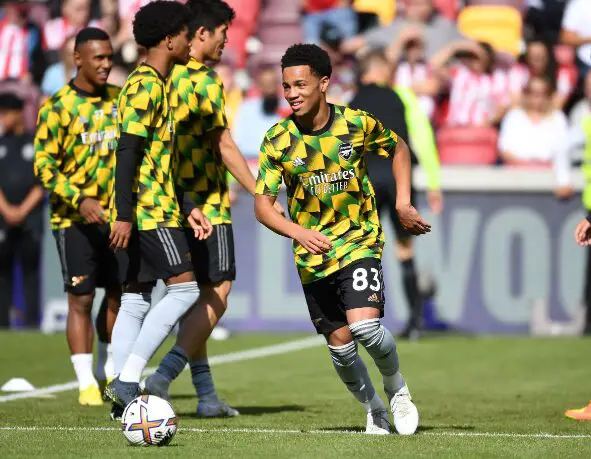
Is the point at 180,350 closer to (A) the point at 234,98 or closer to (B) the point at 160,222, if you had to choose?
(B) the point at 160,222

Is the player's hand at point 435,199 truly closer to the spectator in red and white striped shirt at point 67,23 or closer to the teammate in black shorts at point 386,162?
the teammate in black shorts at point 386,162

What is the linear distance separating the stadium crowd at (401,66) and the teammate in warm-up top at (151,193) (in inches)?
275

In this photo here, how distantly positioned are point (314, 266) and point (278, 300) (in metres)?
7.66

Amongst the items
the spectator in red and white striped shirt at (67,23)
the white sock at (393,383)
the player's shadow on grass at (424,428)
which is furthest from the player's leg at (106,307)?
the spectator in red and white striped shirt at (67,23)

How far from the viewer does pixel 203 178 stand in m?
8.20

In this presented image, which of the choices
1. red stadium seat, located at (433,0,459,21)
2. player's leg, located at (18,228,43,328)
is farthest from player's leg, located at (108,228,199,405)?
red stadium seat, located at (433,0,459,21)

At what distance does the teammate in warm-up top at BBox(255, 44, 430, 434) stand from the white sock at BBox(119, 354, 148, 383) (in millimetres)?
1072

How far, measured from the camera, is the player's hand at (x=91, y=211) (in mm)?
8664

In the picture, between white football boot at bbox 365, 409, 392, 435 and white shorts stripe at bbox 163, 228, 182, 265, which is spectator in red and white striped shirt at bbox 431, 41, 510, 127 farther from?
white football boot at bbox 365, 409, 392, 435

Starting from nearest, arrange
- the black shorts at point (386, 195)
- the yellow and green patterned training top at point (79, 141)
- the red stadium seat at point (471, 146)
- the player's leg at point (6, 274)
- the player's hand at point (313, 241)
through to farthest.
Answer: the player's hand at point (313, 241)
the yellow and green patterned training top at point (79, 141)
the black shorts at point (386, 195)
the player's leg at point (6, 274)
the red stadium seat at point (471, 146)

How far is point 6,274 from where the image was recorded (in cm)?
1509

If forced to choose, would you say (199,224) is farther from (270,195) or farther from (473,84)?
(473,84)

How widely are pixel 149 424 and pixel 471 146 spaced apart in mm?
9715

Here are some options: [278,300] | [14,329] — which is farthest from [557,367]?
[14,329]
